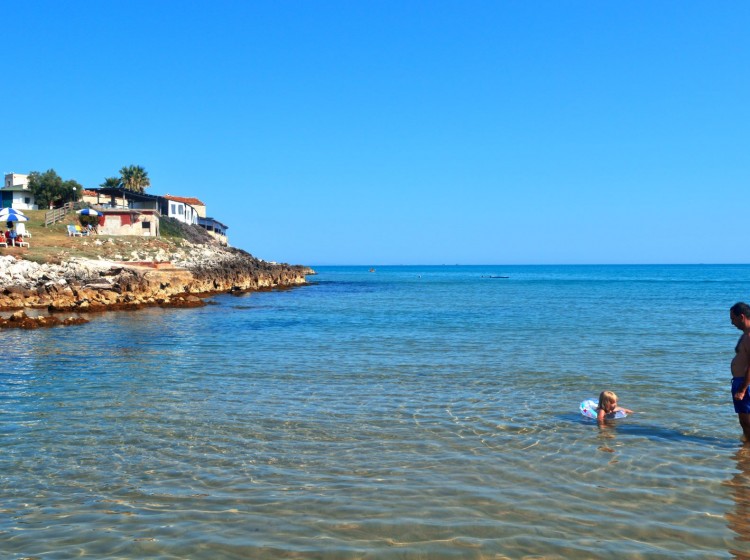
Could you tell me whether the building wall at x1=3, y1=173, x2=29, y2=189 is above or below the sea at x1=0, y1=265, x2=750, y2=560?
above

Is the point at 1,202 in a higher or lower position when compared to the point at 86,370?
higher

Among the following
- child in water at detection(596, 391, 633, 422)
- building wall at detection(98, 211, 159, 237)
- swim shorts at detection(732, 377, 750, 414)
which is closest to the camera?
swim shorts at detection(732, 377, 750, 414)

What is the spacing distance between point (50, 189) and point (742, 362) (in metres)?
75.1

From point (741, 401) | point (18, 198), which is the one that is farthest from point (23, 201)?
point (741, 401)

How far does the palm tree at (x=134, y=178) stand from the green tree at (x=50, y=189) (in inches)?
689

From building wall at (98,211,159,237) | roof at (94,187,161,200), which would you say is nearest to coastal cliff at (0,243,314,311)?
building wall at (98,211,159,237)

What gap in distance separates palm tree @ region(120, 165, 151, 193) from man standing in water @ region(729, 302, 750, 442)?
89.4 m

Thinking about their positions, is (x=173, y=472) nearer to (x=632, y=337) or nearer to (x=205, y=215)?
(x=632, y=337)

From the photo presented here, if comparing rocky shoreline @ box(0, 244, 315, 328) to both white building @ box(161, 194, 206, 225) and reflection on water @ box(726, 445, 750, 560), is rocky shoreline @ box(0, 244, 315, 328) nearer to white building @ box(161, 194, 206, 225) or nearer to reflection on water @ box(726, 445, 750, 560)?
reflection on water @ box(726, 445, 750, 560)

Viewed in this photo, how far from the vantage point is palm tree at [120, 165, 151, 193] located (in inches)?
3440

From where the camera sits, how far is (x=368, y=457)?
7.90 metres

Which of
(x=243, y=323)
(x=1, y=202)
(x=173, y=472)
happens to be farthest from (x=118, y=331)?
(x=1, y=202)

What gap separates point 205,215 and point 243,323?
73539 millimetres

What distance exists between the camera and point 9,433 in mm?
9016
